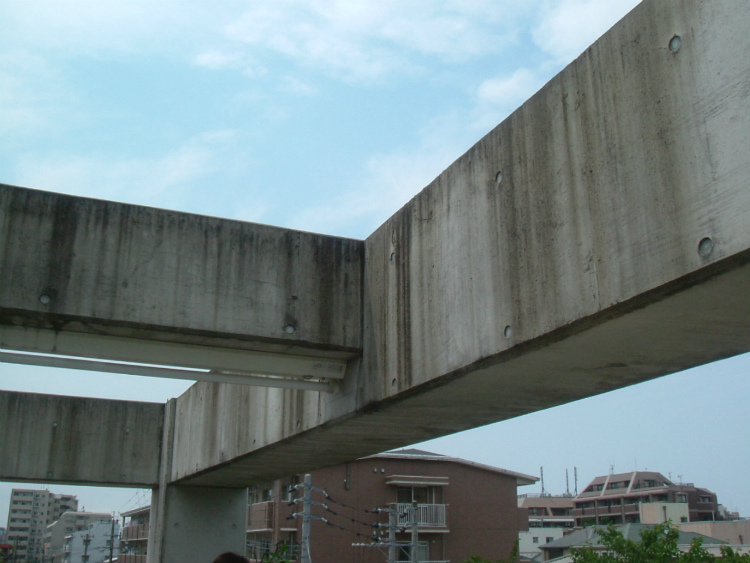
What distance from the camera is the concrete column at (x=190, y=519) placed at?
53.8 feet

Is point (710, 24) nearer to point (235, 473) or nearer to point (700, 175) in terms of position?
point (700, 175)

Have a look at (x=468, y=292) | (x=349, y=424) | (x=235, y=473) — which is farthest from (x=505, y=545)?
(x=468, y=292)

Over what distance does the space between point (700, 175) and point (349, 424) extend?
18.0 ft

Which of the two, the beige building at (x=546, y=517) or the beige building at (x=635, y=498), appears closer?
the beige building at (x=546, y=517)

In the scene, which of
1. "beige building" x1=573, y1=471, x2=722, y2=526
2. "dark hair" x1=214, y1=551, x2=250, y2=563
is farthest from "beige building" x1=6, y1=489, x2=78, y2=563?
"dark hair" x1=214, y1=551, x2=250, y2=563

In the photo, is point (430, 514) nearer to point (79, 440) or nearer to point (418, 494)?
point (418, 494)

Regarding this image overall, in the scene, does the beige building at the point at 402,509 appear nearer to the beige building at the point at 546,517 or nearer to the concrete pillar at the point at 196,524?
the concrete pillar at the point at 196,524

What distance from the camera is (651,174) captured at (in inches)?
181

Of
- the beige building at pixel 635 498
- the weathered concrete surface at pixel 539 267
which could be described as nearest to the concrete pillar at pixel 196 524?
the weathered concrete surface at pixel 539 267

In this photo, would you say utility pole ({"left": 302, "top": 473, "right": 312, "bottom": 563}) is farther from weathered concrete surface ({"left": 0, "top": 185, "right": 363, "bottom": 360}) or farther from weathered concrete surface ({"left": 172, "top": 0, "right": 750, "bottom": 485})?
weathered concrete surface ({"left": 0, "top": 185, "right": 363, "bottom": 360})

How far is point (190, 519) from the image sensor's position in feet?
54.7

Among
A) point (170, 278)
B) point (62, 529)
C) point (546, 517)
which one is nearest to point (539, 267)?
point (170, 278)

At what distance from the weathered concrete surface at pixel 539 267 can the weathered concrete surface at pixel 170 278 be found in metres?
0.02

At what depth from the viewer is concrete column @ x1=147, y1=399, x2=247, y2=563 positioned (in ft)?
53.8
